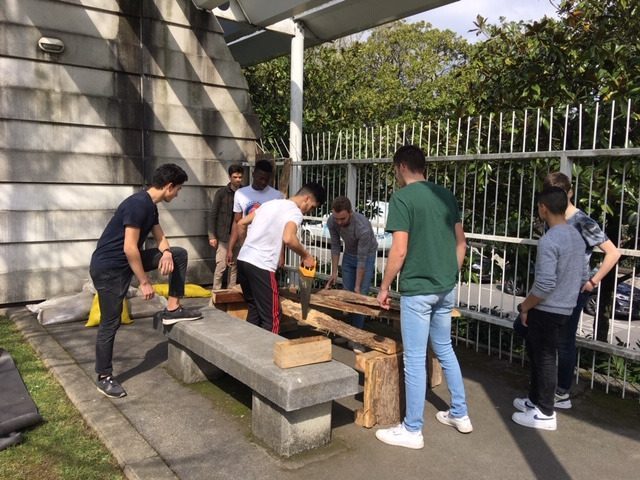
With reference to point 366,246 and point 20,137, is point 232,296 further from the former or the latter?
point 20,137

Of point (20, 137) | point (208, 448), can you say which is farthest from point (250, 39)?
point (208, 448)

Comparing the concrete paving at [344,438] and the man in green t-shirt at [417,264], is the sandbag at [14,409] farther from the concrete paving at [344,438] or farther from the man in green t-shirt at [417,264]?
the man in green t-shirt at [417,264]

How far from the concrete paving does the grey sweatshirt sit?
93 cm

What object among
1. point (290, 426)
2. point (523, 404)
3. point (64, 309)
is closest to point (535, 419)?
point (523, 404)

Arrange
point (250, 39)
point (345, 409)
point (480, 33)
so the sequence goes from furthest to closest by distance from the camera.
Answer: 1. point (250, 39)
2. point (480, 33)
3. point (345, 409)

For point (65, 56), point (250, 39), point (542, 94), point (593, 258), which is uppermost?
point (250, 39)

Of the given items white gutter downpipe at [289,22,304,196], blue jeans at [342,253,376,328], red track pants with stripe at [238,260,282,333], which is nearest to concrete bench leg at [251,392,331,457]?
red track pants with stripe at [238,260,282,333]

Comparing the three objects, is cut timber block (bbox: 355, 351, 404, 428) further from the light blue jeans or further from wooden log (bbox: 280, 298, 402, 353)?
the light blue jeans

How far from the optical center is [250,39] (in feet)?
32.1

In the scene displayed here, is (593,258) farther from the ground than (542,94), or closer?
closer

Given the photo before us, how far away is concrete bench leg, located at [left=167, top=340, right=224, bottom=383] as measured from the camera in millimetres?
4449

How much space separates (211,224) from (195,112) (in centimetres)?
170

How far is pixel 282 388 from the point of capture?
10.3 ft

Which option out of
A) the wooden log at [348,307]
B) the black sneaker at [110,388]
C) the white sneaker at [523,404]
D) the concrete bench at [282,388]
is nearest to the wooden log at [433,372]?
the wooden log at [348,307]
